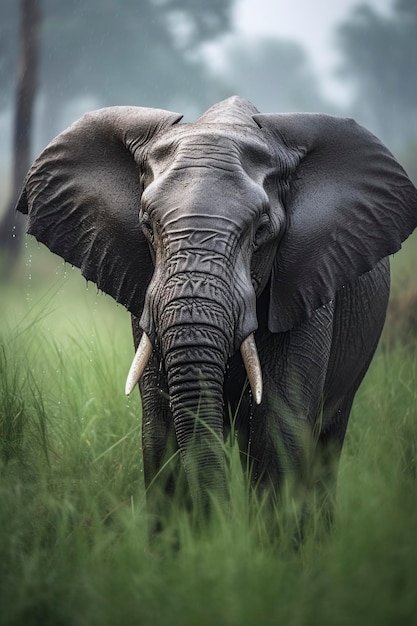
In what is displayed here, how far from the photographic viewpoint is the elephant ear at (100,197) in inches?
186

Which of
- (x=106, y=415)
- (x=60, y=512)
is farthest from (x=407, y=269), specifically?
(x=60, y=512)

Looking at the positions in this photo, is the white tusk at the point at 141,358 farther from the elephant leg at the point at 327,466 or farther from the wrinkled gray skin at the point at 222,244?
the elephant leg at the point at 327,466

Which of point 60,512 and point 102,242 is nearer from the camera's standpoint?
point 60,512

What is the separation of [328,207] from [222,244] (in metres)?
0.88

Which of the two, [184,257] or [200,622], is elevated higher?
[184,257]

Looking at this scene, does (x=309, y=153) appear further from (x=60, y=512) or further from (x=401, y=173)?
(x=60, y=512)

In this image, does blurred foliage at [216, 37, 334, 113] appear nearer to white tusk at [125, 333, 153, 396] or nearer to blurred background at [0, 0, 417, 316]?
blurred background at [0, 0, 417, 316]

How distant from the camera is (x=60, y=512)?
Answer: 4.42 m

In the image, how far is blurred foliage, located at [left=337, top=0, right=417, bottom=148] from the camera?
152 ft

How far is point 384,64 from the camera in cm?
4738

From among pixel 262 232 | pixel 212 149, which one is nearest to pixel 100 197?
pixel 212 149

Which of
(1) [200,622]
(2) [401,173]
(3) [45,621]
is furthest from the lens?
(2) [401,173]

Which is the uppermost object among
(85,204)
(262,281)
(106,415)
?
(85,204)

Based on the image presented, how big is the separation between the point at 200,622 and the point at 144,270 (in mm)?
1829
